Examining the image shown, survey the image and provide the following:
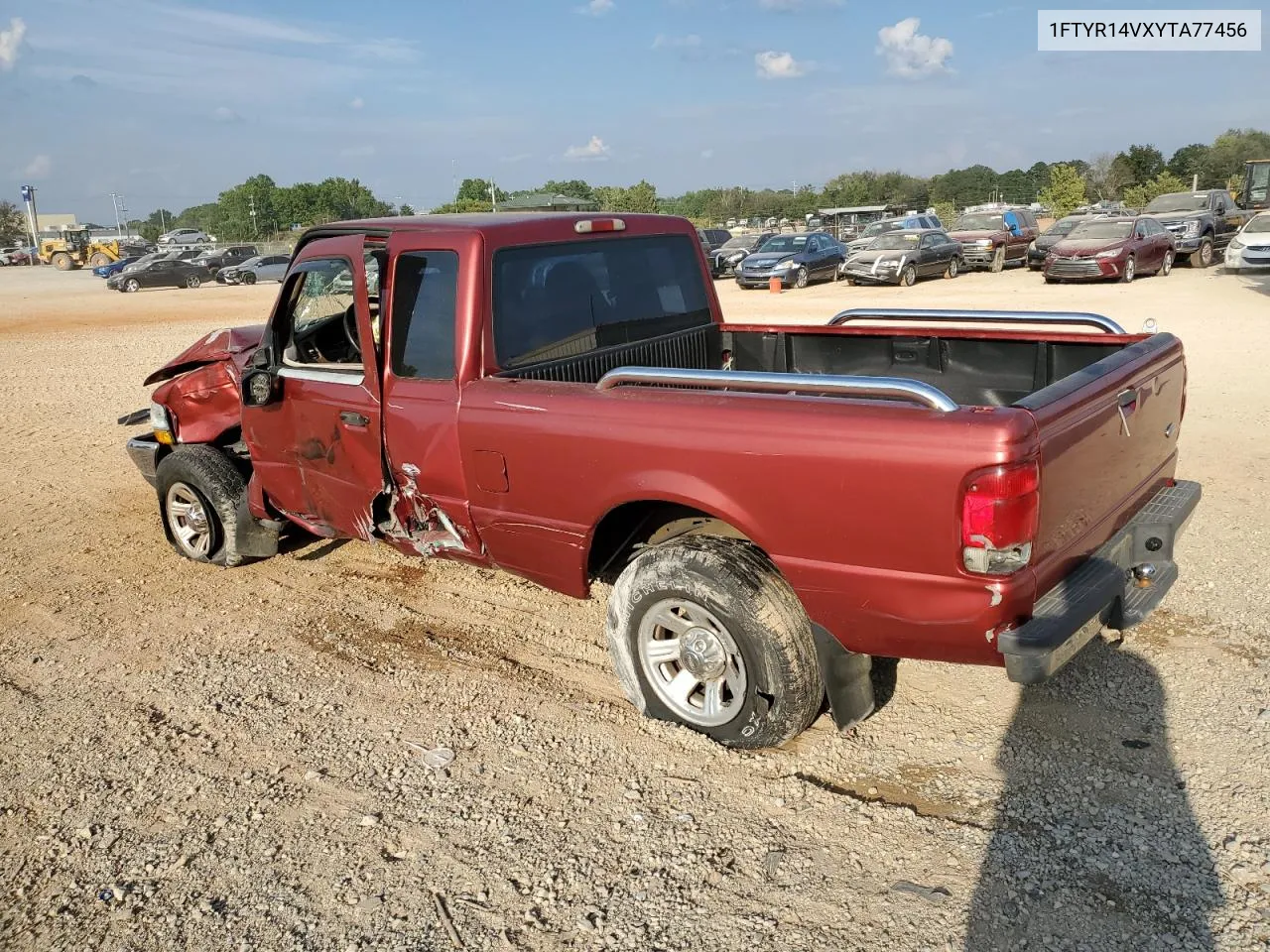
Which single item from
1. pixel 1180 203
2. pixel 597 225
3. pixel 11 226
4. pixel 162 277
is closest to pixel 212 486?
pixel 597 225

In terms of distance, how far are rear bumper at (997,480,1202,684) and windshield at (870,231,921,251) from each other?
2316 centimetres

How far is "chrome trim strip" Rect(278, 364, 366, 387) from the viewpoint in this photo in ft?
15.5

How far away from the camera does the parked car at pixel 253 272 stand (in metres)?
39.2

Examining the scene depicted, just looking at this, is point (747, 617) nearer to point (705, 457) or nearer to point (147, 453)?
point (705, 457)

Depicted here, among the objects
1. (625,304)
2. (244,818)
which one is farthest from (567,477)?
(244,818)

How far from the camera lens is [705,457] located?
349cm

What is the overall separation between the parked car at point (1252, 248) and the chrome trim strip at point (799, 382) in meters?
22.6

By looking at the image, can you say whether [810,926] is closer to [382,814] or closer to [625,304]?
[382,814]

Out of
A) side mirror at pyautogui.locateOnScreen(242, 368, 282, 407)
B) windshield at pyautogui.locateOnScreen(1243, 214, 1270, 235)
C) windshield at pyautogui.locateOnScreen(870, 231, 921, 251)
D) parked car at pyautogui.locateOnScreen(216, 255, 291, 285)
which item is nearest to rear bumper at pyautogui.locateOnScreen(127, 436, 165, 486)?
side mirror at pyautogui.locateOnScreen(242, 368, 282, 407)

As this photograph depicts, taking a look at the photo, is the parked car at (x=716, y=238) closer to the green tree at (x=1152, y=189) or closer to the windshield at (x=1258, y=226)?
the windshield at (x=1258, y=226)

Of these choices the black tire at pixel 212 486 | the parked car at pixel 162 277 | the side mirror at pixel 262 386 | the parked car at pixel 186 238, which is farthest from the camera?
the parked car at pixel 186 238

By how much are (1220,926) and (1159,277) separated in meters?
24.7

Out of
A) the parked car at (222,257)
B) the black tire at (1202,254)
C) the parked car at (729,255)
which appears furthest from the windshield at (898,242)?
the parked car at (222,257)

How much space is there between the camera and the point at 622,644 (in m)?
4.06
